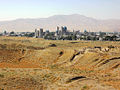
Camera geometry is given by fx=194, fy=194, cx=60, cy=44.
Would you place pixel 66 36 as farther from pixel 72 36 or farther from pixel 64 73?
pixel 64 73

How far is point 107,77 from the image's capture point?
87.9 ft

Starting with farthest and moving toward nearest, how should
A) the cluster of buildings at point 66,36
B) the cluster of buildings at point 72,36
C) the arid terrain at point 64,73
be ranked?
1. the cluster of buildings at point 66,36
2. the cluster of buildings at point 72,36
3. the arid terrain at point 64,73

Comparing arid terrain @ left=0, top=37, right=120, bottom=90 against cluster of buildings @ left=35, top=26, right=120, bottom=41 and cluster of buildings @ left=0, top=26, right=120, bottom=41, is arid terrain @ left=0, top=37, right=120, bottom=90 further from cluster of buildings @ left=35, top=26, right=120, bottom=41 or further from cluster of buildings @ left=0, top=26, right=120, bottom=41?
cluster of buildings @ left=0, top=26, right=120, bottom=41

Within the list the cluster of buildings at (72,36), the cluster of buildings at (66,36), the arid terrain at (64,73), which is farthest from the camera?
the cluster of buildings at (66,36)

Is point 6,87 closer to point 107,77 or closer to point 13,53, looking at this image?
point 107,77

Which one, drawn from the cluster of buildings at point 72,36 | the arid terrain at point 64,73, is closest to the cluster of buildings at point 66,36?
the cluster of buildings at point 72,36

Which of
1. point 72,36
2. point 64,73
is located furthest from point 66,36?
point 64,73

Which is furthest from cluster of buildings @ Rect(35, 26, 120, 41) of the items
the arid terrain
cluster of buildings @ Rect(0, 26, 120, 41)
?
the arid terrain

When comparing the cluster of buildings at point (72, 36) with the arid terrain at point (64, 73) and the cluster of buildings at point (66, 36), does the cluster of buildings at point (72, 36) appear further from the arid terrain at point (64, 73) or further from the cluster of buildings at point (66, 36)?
the arid terrain at point (64, 73)

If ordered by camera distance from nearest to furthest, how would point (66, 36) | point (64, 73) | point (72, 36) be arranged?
point (64, 73), point (72, 36), point (66, 36)

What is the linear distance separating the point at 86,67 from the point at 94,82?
11870 millimetres

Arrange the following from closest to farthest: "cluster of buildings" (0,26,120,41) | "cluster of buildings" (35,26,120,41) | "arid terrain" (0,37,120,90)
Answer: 1. "arid terrain" (0,37,120,90)
2. "cluster of buildings" (35,26,120,41)
3. "cluster of buildings" (0,26,120,41)

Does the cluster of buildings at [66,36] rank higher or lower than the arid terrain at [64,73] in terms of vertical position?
higher

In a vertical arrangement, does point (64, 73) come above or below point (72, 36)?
below
